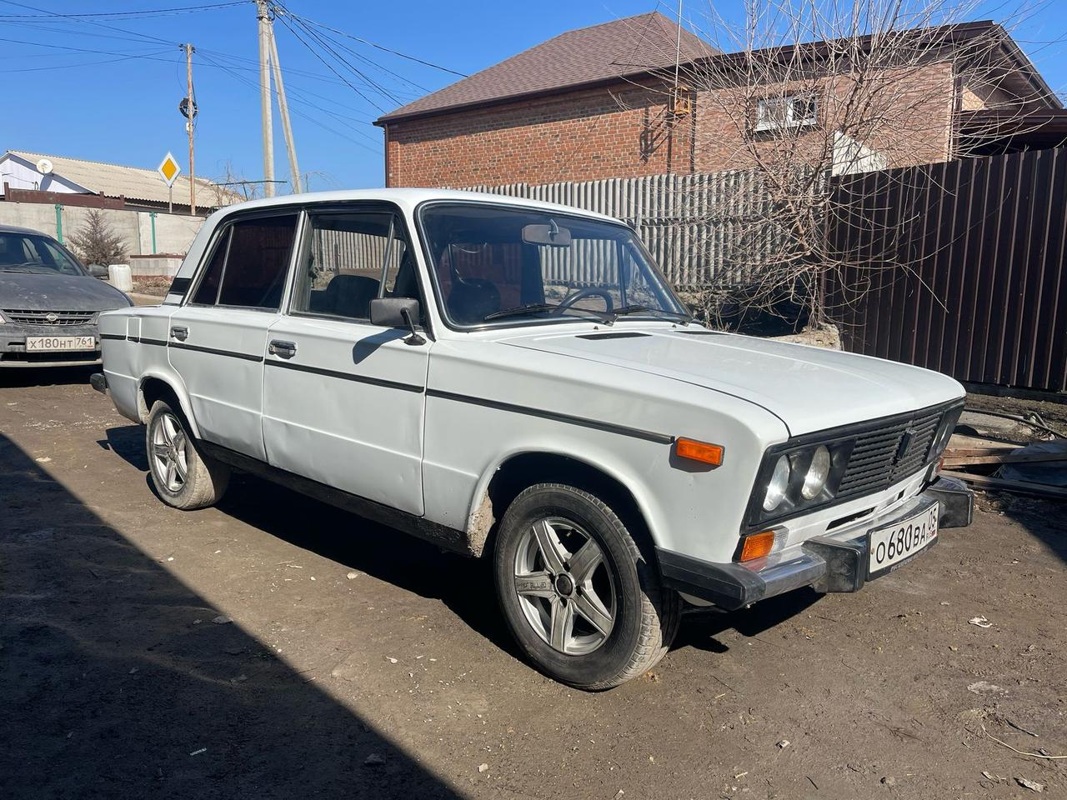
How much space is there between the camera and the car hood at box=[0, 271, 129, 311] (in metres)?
9.01

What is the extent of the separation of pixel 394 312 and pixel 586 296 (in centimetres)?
103

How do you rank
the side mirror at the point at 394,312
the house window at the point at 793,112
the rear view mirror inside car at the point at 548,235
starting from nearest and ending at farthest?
the side mirror at the point at 394,312, the rear view mirror inside car at the point at 548,235, the house window at the point at 793,112

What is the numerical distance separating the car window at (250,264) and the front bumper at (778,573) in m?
2.59

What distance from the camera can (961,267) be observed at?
8.40m

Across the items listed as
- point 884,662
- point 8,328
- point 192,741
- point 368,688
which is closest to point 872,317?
point 884,662

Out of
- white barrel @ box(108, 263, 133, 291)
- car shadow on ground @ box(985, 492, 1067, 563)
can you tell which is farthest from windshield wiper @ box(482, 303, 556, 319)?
white barrel @ box(108, 263, 133, 291)

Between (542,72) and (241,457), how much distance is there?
60.0ft

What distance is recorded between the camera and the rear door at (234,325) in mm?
4414

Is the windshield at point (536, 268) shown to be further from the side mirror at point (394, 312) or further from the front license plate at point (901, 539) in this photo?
the front license plate at point (901, 539)

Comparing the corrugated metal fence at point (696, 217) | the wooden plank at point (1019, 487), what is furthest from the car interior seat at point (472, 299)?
the corrugated metal fence at point (696, 217)

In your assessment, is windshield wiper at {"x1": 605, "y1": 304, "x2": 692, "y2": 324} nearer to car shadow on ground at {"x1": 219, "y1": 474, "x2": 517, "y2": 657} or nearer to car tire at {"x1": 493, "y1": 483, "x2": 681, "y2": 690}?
car tire at {"x1": 493, "y1": 483, "x2": 681, "y2": 690}

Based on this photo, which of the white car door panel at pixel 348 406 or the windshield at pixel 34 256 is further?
the windshield at pixel 34 256

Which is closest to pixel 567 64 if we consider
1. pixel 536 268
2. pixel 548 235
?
pixel 548 235

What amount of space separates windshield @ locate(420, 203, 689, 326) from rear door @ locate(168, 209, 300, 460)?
103 cm
